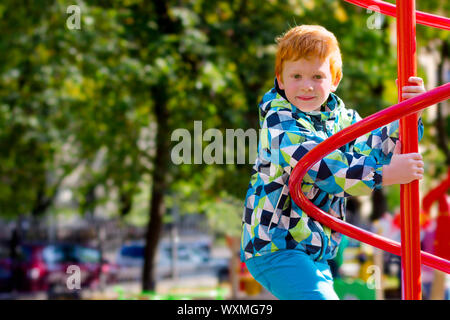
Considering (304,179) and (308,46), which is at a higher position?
(308,46)

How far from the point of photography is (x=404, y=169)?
2104mm

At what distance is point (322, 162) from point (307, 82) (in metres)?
0.35

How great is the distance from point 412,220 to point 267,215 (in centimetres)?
54

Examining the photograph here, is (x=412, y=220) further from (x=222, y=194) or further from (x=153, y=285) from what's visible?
(x=153, y=285)

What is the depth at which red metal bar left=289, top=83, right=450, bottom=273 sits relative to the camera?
200 centimetres

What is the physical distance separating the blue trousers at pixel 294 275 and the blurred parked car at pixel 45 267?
1113 centimetres

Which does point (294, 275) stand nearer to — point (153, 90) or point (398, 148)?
point (398, 148)

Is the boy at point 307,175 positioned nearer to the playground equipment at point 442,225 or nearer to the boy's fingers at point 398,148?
the boy's fingers at point 398,148

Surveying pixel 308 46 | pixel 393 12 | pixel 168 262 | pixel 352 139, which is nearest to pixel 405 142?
pixel 352 139

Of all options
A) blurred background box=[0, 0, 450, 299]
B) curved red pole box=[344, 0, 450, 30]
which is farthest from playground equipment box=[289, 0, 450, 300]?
blurred background box=[0, 0, 450, 299]

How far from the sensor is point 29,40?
341 inches

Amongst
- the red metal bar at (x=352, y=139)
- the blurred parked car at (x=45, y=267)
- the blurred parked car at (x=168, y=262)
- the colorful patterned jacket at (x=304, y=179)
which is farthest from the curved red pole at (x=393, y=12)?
the blurred parked car at (x=168, y=262)

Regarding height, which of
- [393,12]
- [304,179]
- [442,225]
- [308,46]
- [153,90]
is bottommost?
[442,225]

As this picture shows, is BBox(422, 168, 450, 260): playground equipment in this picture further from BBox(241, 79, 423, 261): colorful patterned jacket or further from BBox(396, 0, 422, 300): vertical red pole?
BBox(396, 0, 422, 300): vertical red pole
